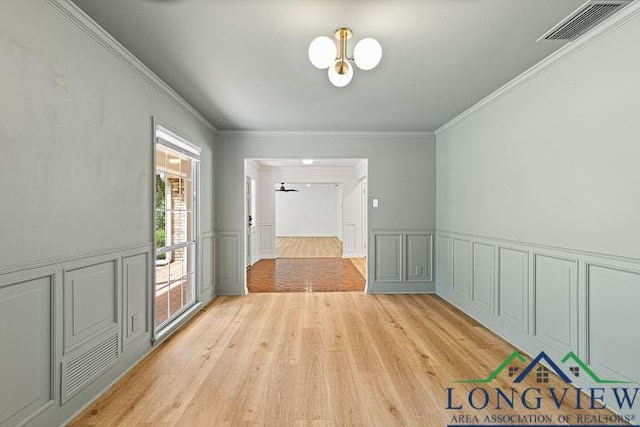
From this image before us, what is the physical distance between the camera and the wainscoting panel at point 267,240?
9.06 metres

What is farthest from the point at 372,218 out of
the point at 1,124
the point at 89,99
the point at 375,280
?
the point at 1,124

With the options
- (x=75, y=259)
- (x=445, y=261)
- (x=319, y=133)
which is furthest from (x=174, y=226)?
(x=445, y=261)

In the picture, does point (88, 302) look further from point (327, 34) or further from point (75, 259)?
point (327, 34)

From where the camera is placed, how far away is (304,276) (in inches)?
262

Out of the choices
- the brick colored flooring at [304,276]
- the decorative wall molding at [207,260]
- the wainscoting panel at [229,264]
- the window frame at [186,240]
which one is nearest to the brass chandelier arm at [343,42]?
the window frame at [186,240]

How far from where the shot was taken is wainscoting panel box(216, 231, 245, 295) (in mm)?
5230

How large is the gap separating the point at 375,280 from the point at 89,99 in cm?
427

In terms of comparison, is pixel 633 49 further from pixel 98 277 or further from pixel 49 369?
pixel 49 369

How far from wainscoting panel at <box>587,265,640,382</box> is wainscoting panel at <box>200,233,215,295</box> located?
13.4ft

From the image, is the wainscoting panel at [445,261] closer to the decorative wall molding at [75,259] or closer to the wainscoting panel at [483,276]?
the wainscoting panel at [483,276]

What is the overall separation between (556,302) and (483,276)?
1.16m

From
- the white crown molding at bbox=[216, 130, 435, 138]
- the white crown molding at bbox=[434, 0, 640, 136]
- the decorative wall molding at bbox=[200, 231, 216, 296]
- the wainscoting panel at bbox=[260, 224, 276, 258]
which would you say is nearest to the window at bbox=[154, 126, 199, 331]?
the decorative wall molding at bbox=[200, 231, 216, 296]

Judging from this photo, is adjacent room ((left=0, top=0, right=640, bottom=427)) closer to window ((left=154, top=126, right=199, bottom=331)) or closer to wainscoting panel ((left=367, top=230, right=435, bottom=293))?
window ((left=154, top=126, right=199, bottom=331))

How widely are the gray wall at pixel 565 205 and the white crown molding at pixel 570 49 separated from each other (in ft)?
0.03
